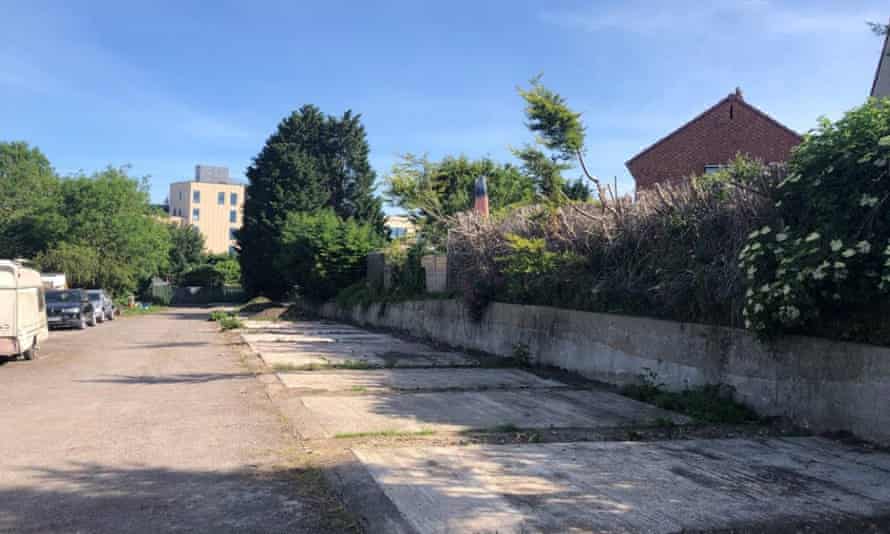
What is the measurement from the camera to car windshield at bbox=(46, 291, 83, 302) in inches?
1120

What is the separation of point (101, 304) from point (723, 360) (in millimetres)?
32636

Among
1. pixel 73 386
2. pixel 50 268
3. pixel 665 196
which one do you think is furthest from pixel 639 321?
pixel 50 268

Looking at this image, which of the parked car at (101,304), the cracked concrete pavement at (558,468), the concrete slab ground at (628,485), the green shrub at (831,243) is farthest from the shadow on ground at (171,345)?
the green shrub at (831,243)

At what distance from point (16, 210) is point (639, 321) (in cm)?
5571

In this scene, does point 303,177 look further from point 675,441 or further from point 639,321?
point 675,441

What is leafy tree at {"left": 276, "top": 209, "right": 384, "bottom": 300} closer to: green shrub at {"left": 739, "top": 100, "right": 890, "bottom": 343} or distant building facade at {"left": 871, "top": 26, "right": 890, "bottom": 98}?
distant building facade at {"left": 871, "top": 26, "right": 890, "bottom": 98}

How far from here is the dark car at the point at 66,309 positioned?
90.0 ft

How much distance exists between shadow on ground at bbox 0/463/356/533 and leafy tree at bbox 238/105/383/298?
46027 mm

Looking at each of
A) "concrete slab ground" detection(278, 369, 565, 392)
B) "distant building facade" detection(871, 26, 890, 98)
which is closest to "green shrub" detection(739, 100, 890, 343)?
"concrete slab ground" detection(278, 369, 565, 392)

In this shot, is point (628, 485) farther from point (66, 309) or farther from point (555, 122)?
point (66, 309)

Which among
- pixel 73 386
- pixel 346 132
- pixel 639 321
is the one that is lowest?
pixel 73 386

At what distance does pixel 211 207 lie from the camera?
4345 inches

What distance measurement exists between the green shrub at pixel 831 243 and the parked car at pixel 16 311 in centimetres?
1332

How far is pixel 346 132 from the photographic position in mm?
55094
